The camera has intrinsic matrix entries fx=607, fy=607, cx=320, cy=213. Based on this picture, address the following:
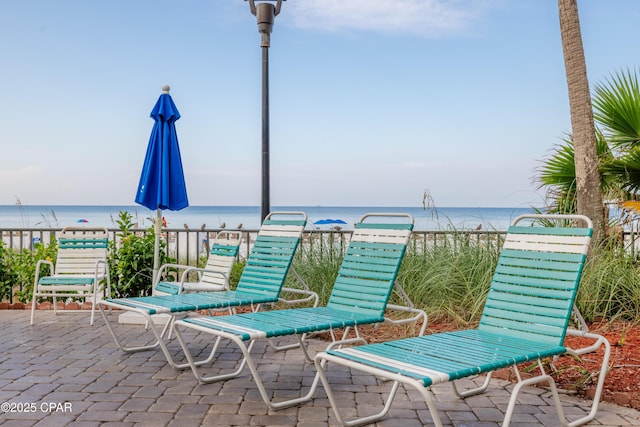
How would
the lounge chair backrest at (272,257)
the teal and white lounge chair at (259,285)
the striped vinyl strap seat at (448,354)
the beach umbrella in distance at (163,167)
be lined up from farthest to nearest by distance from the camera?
the beach umbrella in distance at (163,167) < the lounge chair backrest at (272,257) < the teal and white lounge chair at (259,285) < the striped vinyl strap seat at (448,354)

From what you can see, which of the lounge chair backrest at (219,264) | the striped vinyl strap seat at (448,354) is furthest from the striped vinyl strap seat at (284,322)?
the lounge chair backrest at (219,264)

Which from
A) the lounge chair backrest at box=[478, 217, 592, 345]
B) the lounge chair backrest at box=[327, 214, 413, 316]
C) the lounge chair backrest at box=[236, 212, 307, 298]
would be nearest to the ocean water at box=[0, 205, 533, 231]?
A: the lounge chair backrest at box=[236, 212, 307, 298]

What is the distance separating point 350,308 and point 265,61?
3446mm

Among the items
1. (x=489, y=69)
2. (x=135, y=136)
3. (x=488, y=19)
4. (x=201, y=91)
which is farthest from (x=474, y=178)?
(x=135, y=136)

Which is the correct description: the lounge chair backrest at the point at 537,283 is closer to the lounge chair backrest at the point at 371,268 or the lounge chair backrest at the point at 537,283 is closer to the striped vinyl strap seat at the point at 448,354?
the striped vinyl strap seat at the point at 448,354

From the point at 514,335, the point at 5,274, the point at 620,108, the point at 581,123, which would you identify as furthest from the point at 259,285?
the point at 620,108

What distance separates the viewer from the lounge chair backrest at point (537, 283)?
11.1 ft

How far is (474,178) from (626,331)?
13.1m

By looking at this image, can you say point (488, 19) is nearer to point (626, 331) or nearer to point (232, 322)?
point (626, 331)

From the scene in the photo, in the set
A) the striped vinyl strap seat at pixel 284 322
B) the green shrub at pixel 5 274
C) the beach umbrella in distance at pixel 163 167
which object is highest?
the beach umbrella in distance at pixel 163 167

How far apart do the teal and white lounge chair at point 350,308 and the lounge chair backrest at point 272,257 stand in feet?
2.00

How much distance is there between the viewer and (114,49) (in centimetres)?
1528

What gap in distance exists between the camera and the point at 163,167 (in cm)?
636

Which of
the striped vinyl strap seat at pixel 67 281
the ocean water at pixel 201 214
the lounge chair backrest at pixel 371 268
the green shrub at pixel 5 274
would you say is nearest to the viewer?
the lounge chair backrest at pixel 371 268
